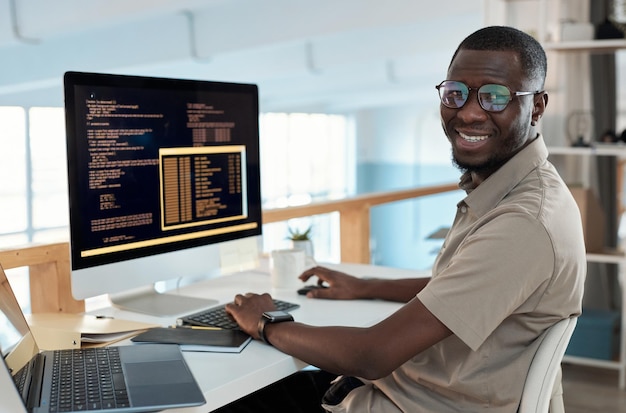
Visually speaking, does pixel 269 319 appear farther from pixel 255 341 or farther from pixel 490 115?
pixel 490 115

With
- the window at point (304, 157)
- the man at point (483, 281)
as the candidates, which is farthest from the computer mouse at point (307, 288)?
the window at point (304, 157)

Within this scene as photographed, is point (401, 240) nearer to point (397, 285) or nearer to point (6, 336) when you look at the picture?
point (397, 285)

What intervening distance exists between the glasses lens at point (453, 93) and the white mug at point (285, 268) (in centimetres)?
68

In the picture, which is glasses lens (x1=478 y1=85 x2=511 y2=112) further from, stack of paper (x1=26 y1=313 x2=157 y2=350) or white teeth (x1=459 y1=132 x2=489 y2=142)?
stack of paper (x1=26 y1=313 x2=157 y2=350)

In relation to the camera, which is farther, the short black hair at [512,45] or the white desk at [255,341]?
the short black hair at [512,45]

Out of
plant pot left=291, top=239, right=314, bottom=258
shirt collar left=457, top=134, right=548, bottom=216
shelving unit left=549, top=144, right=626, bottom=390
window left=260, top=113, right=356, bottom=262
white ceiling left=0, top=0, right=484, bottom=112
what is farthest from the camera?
window left=260, top=113, right=356, bottom=262

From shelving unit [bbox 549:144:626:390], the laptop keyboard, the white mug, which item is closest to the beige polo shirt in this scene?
the laptop keyboard

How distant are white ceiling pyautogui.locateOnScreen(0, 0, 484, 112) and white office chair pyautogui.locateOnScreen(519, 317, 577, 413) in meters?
3.95

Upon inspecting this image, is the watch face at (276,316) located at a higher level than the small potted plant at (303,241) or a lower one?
lower

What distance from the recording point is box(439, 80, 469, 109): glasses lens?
59.4 inches

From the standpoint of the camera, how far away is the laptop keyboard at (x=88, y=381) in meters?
1.17

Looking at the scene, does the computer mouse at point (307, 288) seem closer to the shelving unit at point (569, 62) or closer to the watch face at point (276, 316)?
the watch face at point (276, 316)

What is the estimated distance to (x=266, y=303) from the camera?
1.67m

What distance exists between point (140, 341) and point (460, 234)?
2.13 ft
